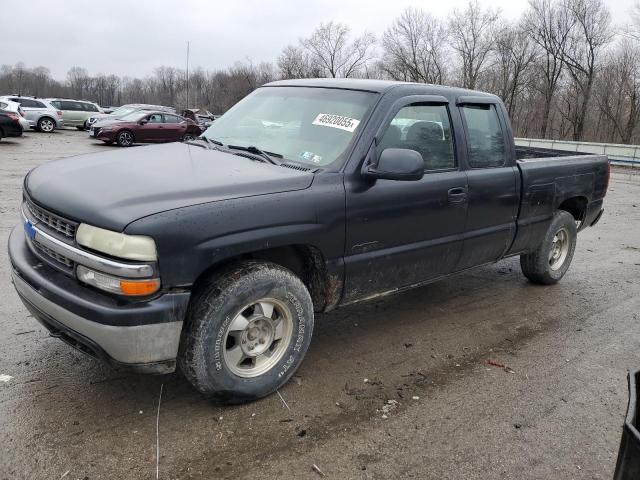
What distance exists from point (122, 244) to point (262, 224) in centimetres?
76

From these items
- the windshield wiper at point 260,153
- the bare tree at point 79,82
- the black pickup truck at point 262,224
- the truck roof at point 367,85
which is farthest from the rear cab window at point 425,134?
the bare tree at point 79,82

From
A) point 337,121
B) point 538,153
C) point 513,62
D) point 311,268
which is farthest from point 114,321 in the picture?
point 513,62

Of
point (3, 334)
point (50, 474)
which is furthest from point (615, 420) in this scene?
point (3, 334)

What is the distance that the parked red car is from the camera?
67.3 feet

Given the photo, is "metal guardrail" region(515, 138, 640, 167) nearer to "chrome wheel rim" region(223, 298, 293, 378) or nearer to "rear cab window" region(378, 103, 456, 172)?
"rear cab window" region(378, 103, 456, 172)

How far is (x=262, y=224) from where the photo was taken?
2982 millimetres

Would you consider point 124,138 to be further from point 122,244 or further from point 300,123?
point 122,244

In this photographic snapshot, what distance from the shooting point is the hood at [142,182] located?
2.69 metres

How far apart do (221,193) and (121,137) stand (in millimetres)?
19530

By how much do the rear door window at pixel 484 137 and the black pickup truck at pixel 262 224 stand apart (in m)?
0.02

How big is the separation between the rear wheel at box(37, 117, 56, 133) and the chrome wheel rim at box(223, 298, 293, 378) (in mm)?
27309

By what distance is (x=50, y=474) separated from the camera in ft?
8.27

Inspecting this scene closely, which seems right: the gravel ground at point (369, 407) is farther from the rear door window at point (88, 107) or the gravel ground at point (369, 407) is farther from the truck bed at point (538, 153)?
the rear door window at point (88, 107)

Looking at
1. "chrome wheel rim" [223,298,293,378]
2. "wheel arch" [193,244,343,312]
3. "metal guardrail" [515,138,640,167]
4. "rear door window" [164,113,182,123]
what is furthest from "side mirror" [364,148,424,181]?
"metal guardrail" [515,138,640,167]
